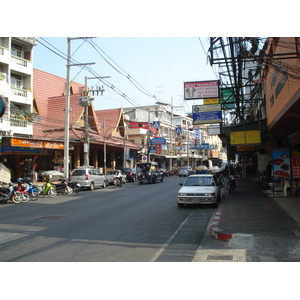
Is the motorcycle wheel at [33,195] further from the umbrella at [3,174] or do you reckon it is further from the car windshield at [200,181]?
the car windshield at [200,181]

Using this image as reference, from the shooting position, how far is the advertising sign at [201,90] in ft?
49.9

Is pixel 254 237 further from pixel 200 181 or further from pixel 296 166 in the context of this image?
pixel 296 166

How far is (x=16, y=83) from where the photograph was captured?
2812 centimetres

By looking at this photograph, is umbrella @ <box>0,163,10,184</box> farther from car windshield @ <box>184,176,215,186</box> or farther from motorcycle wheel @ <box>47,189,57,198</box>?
car windshield @ <box>184,176,215,186</box>

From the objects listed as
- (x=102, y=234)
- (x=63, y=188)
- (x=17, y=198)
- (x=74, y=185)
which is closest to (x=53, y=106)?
(x=74, y=185)

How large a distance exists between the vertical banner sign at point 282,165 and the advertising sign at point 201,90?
397 centimetres

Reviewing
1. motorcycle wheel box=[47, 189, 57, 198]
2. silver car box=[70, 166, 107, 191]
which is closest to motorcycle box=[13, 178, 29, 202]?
motorcycle wheel box=[47, 189, 57, 198]

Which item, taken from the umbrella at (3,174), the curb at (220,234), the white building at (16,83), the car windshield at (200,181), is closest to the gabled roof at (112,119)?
the white building at (16,83)

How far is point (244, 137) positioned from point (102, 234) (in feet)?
34.9

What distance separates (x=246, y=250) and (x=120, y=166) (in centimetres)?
4304

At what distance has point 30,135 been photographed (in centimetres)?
2819

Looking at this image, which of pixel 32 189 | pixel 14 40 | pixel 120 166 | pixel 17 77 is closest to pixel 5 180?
pixel 32 189

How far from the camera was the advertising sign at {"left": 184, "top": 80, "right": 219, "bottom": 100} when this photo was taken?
15195 millimetres
